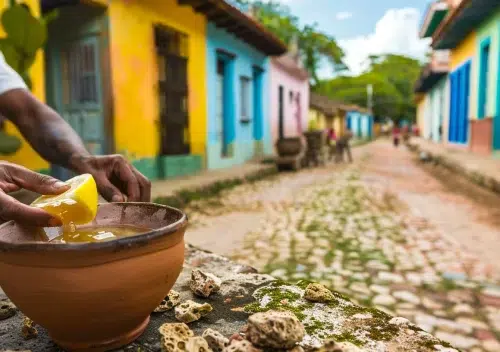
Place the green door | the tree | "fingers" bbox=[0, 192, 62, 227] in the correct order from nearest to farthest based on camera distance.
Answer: "fingers" bbox=[0, 192, 62, 227] → the green door → the tree

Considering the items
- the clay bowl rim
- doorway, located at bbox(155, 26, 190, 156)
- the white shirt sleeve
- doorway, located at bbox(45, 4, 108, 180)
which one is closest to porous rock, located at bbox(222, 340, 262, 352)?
the clay bowl rim

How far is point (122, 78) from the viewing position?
6.23 metres

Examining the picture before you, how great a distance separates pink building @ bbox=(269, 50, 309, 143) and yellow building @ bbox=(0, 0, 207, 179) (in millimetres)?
5995

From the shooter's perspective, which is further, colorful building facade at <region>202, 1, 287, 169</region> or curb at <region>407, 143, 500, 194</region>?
colorful building facade at <region>202, 1, 287, 169</region>

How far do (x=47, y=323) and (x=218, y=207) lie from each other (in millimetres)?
5166

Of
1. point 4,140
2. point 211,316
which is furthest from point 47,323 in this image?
point 4,140

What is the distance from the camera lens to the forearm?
161cm

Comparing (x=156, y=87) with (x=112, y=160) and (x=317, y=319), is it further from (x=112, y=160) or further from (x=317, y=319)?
(x=317, y=319)

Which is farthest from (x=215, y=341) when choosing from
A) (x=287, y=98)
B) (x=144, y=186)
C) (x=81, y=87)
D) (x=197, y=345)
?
(x=287, y=98)

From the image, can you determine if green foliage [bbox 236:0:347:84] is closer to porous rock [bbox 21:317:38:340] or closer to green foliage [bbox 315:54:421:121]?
green foliage [bbox 315:54:421:121]

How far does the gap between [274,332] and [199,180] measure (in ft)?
21.0

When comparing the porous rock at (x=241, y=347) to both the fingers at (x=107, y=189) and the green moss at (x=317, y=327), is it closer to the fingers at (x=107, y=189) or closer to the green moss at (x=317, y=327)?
the green moss at (x=317, y=327)

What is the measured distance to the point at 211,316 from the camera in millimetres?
1090

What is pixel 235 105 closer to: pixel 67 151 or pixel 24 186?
pixel 67 151
